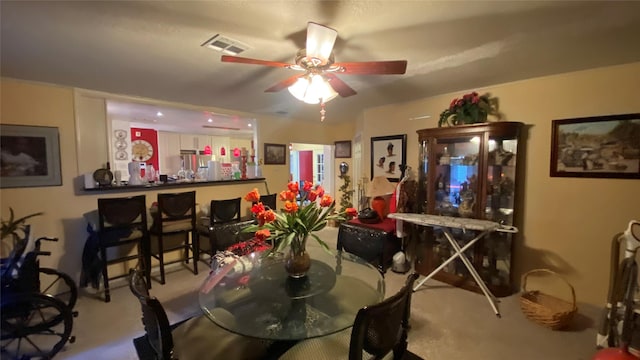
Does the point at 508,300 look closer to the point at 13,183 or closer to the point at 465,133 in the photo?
the point at 465,133

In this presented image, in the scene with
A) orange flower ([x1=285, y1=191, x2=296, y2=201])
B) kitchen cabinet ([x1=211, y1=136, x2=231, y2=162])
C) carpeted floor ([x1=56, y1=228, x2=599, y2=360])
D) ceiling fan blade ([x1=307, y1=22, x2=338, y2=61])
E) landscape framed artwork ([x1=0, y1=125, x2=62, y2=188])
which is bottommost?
carpeted floor ([x1=56, y1=228, x2=599, y2=360])

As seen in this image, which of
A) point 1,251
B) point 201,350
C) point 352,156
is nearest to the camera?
point 201,350

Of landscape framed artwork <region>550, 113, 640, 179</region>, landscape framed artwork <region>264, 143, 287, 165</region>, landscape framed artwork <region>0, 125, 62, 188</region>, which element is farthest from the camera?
landscape framed artwork <region>264, 143, 287, 165</region>

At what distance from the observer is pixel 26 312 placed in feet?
6.42

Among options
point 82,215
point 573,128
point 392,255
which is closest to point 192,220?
point 82,215

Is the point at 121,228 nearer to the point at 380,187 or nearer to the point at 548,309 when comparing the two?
the point at 380,187

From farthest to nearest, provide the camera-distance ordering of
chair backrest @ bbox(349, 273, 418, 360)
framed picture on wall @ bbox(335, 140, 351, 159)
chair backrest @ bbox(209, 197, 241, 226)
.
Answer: framed picture on wall @ bbox(335, 140, 351, 159)
chair backrest @ bbox(209, 197, 241, 226)
chair backrest @ bbox(349, 273, 418, 360)

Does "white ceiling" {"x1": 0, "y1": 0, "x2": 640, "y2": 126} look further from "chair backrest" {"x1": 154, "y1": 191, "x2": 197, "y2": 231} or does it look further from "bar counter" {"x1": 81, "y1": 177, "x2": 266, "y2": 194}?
"chair backrest" {"x1": 154, "y1": 191, "x2": 197, "y2": 231}

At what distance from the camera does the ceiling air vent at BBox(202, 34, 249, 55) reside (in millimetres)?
1759

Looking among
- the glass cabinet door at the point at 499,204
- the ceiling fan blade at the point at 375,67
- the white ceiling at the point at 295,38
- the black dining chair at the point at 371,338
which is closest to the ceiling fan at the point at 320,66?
the ceiling fan blade at the point at 375,67

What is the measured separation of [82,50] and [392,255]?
3594mm

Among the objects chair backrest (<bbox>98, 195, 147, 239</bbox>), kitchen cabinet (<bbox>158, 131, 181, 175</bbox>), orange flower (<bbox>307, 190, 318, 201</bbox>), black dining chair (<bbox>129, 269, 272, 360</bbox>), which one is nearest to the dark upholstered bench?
orange flower (<bbox>307, 190, 318, 201</bbox>)

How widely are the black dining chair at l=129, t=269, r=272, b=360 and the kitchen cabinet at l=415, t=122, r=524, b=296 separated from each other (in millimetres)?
2411

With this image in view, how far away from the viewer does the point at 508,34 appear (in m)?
1.72
